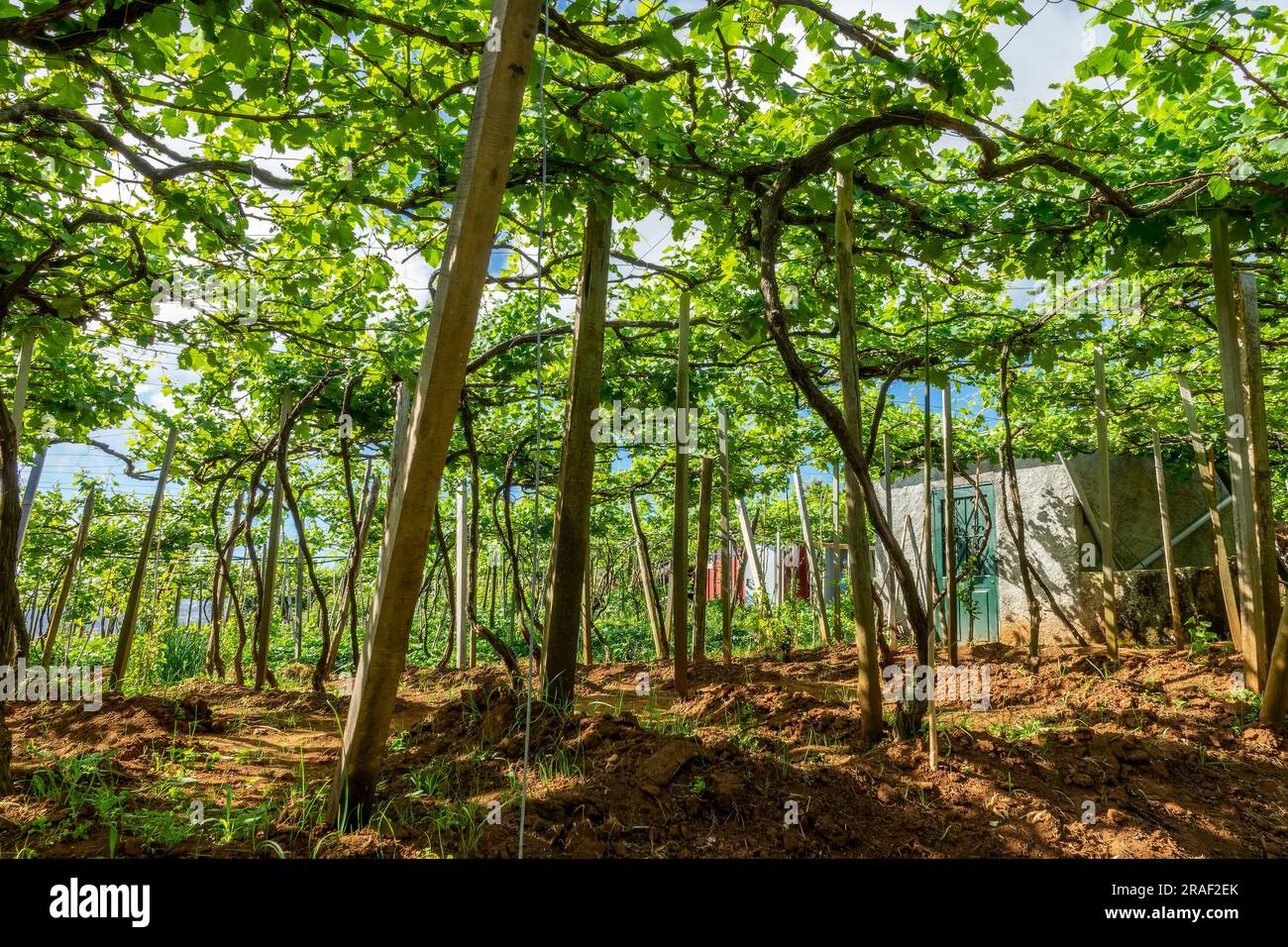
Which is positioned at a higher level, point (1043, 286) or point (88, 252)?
point (1043, 286)

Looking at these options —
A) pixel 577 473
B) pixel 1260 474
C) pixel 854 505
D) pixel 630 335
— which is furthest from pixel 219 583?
pixel 1260 474

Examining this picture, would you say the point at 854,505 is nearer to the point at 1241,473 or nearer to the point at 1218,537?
the point at 1241,473

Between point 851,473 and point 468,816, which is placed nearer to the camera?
point 468,816

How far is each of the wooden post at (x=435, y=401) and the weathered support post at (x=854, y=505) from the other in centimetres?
167

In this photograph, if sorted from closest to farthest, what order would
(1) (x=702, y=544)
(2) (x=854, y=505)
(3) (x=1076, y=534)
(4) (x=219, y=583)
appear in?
(2) (x=854, y=505) → (1) (x=702, y=544) → (4) (x=219, y=583) → (3) (x=1076, y=534)

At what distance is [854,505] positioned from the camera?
3.16 meters

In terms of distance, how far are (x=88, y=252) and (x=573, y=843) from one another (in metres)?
3.97

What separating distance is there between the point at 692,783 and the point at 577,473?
1.86m

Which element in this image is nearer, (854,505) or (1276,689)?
(854,505)

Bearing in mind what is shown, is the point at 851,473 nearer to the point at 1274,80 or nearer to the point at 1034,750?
the point at 1034,750

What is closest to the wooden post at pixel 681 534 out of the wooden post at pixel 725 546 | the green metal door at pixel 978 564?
the wooden post at pixel 725 546

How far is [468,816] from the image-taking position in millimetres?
2316

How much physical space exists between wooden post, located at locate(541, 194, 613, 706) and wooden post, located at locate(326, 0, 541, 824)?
1.55m
